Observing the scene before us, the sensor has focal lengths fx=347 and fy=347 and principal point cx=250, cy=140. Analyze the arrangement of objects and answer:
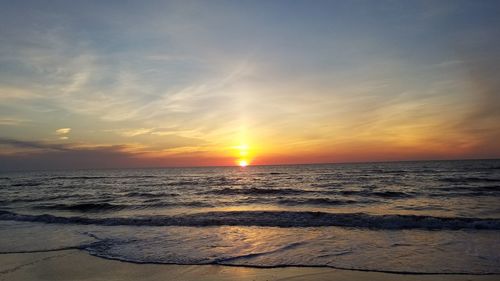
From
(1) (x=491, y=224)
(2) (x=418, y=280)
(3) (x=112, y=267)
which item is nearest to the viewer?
(2) (x=418, y=280)

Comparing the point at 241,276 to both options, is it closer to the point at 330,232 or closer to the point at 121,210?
the point at 330,232

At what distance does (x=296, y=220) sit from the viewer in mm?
14781

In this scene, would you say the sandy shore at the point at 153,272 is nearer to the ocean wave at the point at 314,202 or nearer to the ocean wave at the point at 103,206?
the ocean wave at the point at 103,206

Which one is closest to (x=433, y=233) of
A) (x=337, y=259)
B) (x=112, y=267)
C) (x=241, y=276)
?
(x=337, y=259)

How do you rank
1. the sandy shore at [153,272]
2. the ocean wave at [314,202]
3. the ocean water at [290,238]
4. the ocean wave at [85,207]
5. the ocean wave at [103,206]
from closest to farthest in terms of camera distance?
the sandy shore at [153,272] < the ocean water at [290,238] < the ocean wave at [103,206] < the ocean wave at [85,207] < the ocean wave at [314,202]

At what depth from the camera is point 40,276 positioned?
7.31 metres

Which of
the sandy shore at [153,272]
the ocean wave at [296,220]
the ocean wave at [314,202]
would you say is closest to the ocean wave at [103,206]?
the ocean wave at [296,220]

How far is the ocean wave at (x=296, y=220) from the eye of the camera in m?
13.0

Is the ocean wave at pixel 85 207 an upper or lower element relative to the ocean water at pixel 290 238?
lower

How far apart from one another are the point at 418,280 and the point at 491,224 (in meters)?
8.38

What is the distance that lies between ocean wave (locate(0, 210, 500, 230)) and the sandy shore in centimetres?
626

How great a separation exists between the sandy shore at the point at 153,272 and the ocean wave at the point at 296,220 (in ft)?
20.5

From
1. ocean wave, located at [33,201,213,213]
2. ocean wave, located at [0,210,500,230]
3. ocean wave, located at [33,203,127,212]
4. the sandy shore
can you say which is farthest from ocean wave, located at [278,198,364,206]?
the sandy shore

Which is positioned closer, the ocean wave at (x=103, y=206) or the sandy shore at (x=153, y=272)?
the sandy shore at (x=153, y=272)
